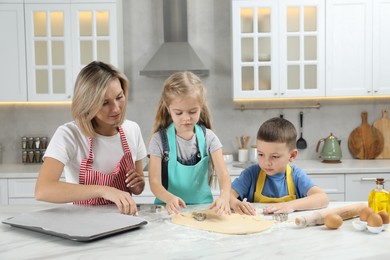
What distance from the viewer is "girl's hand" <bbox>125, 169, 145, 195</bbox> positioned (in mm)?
1981

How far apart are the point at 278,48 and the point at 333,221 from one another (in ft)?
8.16

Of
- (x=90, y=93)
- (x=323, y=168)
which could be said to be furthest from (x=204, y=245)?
(x=323, y=168)

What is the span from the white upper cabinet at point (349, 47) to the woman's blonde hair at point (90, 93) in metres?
2.29

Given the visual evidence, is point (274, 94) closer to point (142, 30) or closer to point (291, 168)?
point (142, 30)

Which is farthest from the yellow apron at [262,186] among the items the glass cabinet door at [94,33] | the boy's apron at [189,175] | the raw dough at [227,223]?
the glass cabinet door at [94,33]

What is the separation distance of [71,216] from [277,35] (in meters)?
2.61

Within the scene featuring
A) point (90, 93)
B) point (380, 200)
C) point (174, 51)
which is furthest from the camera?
point (174, 51)

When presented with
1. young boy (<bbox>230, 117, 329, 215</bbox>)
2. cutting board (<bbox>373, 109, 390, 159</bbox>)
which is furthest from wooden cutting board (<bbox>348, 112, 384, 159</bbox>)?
young boy (<bbox>230, 117, 329, 215</bbox>)

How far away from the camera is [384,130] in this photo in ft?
13.4

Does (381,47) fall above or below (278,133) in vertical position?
above

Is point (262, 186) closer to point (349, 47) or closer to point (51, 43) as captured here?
point (349, 47)

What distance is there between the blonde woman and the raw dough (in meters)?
0.20

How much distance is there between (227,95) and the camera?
13.8ft

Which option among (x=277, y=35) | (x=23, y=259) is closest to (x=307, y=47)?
(x=277, y=35)
